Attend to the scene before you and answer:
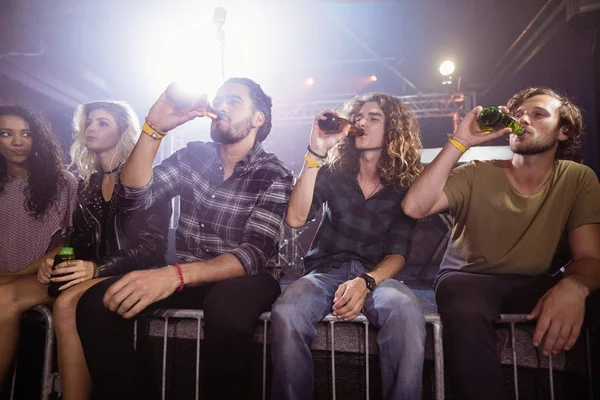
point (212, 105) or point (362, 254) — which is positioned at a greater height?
point (212, 105)

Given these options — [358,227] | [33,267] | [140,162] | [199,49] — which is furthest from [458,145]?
[199,49]

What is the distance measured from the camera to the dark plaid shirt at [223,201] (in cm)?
200

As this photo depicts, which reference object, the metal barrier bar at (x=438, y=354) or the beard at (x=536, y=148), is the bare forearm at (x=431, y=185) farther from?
the metal barrier bar at (x=438, y=354)

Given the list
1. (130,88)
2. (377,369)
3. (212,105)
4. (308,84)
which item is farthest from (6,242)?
(308,84)

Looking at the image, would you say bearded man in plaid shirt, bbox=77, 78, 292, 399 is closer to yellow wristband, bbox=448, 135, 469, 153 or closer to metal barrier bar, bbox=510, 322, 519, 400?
yellow wristband, bbox=448, 135, 469, 153

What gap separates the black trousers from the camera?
4.99 feet

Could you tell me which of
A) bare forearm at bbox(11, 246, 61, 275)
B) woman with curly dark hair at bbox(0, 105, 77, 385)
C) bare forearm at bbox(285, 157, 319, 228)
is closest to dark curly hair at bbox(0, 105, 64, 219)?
woman with curly dark hair at bbox(0, 105, 77, 385)

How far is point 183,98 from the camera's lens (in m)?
1.94

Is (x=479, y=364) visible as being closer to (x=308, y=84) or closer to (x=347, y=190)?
(x=347, y=190)

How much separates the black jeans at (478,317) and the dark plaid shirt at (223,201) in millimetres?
912

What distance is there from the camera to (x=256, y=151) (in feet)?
7.48

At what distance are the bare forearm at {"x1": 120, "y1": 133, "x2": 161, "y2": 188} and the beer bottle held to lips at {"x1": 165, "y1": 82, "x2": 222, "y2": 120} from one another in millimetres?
223

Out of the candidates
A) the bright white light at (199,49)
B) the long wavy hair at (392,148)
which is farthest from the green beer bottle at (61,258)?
the bright white light at (199,49)

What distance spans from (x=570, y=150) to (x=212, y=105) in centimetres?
218
